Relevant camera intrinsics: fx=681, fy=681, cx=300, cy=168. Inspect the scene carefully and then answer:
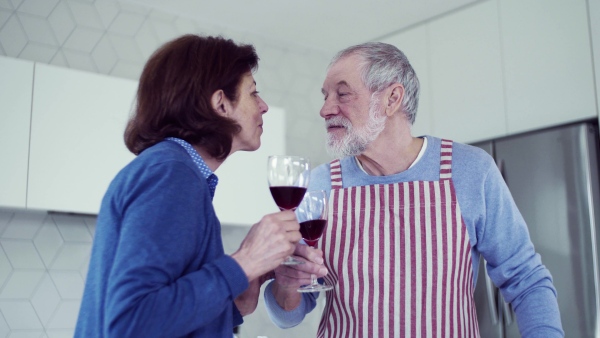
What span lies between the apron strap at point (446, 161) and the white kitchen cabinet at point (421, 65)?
186 centimetres


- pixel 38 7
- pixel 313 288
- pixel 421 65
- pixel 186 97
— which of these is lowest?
pixel 313 288

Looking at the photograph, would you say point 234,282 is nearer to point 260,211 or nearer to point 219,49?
point 219,49

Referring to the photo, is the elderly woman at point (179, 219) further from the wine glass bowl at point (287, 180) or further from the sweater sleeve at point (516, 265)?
the sweater sleeve at point (516, 265)

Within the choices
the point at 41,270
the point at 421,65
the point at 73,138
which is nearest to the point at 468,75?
the point at 421,65

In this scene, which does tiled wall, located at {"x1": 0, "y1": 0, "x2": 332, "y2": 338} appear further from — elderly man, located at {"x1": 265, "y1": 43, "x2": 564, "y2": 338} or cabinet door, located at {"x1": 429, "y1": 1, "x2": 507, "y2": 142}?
elderly man, located at {"x1": 265, "y1": 43, "x2": 564, "y2": 338}

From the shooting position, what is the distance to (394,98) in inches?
72.6

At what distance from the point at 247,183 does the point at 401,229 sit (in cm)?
168

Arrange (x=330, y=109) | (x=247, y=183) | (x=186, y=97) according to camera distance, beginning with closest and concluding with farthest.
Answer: (x=186, y=97) → (x=330, y=109) → (x=247, y=183)

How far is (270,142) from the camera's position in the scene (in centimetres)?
340

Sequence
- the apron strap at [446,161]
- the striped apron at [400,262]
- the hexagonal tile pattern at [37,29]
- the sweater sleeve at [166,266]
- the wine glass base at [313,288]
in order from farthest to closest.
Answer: the hexagonal tile pattern at [37,29] → the apron strap at [446,161] → the striped apron at [400,262] → the wine glass base at [313,288] → the sweater sleeve at [166,266]

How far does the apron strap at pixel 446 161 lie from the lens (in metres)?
1.73

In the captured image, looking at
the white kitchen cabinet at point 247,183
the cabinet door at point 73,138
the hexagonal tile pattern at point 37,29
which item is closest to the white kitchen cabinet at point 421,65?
the white kitchen cabinet at point 247,183

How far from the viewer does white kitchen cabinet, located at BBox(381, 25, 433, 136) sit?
3633 millimetres

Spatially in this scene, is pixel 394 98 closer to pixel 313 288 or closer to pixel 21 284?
pixel 313 288
